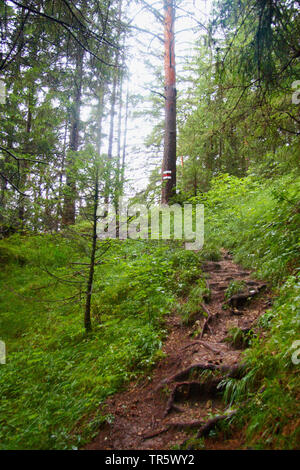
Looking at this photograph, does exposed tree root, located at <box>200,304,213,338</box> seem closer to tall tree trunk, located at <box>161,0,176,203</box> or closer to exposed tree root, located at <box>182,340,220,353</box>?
exposed tree root, located at <box>182,340,220,353</box>

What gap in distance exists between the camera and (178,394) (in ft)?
8.57

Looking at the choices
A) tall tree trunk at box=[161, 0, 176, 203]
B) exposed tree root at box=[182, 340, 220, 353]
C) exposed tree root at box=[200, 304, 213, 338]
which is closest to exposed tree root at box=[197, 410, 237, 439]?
exposed tree root at box=[182, 340, 220, 353]

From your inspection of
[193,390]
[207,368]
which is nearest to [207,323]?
[207,368]

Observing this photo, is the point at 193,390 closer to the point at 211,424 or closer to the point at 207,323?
the point at 211,424

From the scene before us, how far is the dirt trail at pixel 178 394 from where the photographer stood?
221cm

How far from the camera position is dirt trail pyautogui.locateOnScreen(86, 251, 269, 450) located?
2.21 m

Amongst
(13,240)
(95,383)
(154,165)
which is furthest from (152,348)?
(154,165)

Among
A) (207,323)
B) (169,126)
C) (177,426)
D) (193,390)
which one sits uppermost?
(169,126)

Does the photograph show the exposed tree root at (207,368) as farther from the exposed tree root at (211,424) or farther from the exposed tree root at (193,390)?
the exposed tree root at (211,424)
